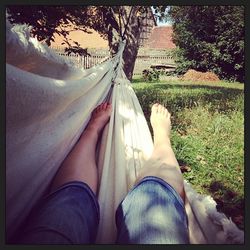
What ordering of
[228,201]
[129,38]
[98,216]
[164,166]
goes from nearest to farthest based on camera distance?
[98,216], [164,166], [228,201], [129,38]

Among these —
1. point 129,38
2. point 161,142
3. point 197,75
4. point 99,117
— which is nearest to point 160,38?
point 197,75

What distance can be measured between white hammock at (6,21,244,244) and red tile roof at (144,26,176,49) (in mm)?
7136

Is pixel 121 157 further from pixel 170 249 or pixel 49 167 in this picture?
pixel 170 249

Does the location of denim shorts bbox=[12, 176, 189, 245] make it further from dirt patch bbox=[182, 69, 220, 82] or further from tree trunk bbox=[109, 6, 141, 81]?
A: dirt patch bbox=[182, 69, 220, 82]

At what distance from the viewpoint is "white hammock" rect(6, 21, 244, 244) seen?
2.64 ft

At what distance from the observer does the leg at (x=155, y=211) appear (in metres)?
0.79

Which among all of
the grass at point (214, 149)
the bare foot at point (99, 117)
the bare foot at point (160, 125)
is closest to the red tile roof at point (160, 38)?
the grass at point (214, 149)

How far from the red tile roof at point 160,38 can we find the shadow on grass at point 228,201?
694cm

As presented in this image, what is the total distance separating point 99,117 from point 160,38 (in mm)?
7095

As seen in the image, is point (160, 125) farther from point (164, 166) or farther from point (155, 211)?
point (155, 211)

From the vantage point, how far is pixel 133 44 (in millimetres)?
3439

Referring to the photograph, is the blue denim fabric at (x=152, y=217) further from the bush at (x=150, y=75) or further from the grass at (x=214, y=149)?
the bush at (x=150, y=75)

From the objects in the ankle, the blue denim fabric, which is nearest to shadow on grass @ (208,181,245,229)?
the ankle

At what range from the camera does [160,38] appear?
329 inches
